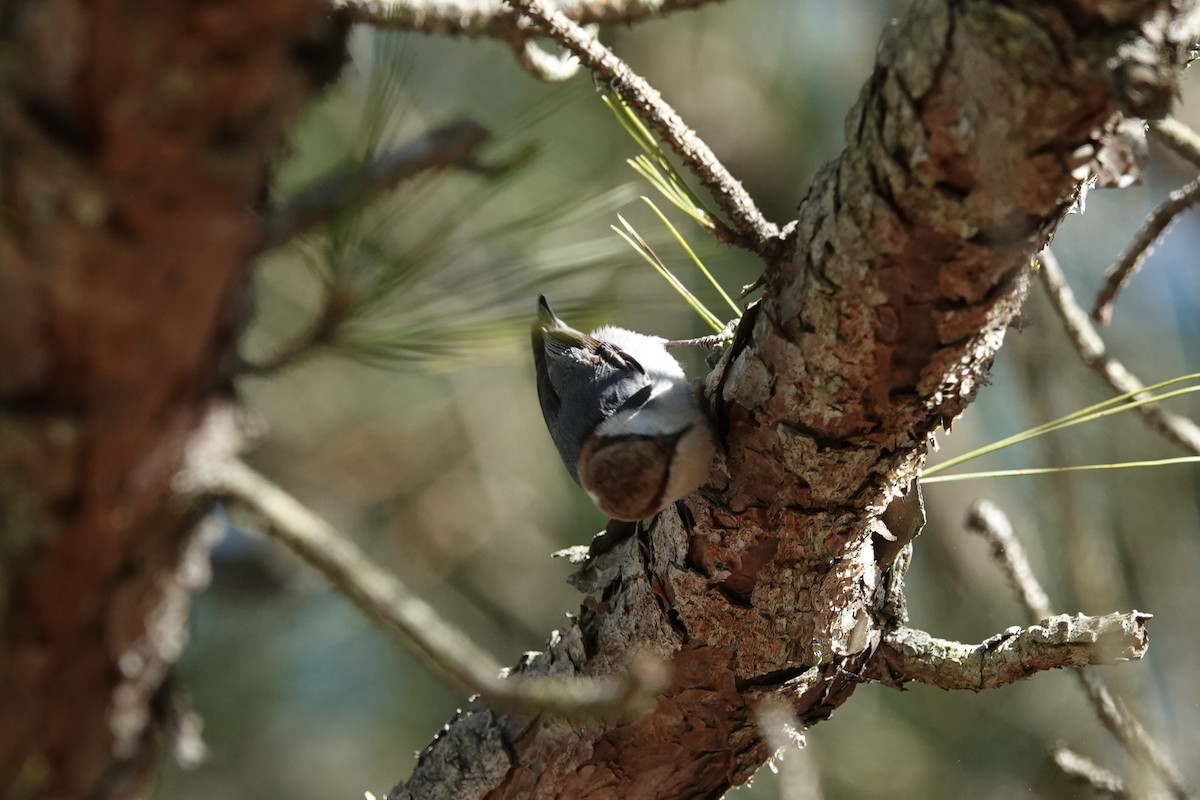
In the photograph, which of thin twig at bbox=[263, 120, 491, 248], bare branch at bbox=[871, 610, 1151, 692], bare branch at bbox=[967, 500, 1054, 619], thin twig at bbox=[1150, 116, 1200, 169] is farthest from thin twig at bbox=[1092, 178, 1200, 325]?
thin twig at bbox=[263, 120, 491, 248]

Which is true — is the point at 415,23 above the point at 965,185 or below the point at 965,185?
above

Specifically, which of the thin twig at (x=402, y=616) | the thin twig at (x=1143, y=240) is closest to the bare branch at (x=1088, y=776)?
the thin twig at (x=1143, y=240)

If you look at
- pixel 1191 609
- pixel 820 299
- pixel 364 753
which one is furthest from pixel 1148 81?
pixel 364 753

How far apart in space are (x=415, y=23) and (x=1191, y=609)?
2.70 metres

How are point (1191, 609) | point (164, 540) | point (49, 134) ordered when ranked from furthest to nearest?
point (1191, 609) < point (164, 540) < point (49, 134)

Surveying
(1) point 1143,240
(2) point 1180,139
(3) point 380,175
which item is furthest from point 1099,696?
(3) point 380,175

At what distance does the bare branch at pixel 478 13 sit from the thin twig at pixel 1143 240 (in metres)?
0.68

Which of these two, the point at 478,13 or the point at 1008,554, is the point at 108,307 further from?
the point at 1008,554

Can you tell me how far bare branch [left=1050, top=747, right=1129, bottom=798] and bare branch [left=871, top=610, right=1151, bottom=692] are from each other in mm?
492

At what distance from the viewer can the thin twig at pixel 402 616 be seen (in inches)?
24.4

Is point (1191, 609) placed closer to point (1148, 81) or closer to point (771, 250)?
point (771, 250)

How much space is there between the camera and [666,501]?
1317 mm

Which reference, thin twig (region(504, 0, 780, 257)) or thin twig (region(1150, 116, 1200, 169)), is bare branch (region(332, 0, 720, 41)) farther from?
thin twig (region(1150, 116, 1200, 169))

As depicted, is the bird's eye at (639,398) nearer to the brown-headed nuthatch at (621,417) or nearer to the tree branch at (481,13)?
the brown-headed nuthatch at (621,417)
